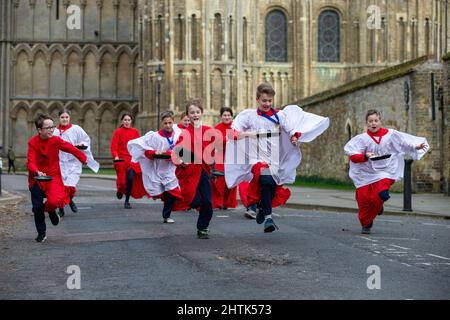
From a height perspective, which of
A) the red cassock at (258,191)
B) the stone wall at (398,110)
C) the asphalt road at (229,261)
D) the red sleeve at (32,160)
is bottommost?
the asphalt road at (229,261)

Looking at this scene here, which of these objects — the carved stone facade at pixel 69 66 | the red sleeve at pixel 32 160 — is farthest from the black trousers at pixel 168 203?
the carved stone facade at pixel 69 66

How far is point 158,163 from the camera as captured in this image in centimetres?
1695

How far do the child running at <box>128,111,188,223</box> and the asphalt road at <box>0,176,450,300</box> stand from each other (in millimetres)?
597

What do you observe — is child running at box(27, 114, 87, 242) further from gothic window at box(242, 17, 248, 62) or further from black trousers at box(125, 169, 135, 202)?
gothic window at box(242, 17, 248, 62)

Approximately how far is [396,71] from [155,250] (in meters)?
18.8

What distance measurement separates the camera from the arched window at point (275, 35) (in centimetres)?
6128

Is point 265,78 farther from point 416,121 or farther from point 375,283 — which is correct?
point 375,283

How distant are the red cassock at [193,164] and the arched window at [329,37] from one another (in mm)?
49810

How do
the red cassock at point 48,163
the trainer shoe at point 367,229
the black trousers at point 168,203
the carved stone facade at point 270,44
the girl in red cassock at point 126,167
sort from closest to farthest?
the red cassock at point 48,163
the trainer shoe at point 367,229
the black trousers at point 168,203
the girl in red cassock at point 126,167
the carved stone facade at point 270,44

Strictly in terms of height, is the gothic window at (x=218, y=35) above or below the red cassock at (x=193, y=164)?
A: above

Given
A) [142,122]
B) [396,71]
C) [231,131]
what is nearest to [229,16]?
[142,122]

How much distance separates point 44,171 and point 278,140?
3.08 m

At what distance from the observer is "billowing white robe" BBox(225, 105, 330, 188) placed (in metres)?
12.4

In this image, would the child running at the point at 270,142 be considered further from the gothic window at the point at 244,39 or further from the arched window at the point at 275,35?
the arched window at the point at 275,35
